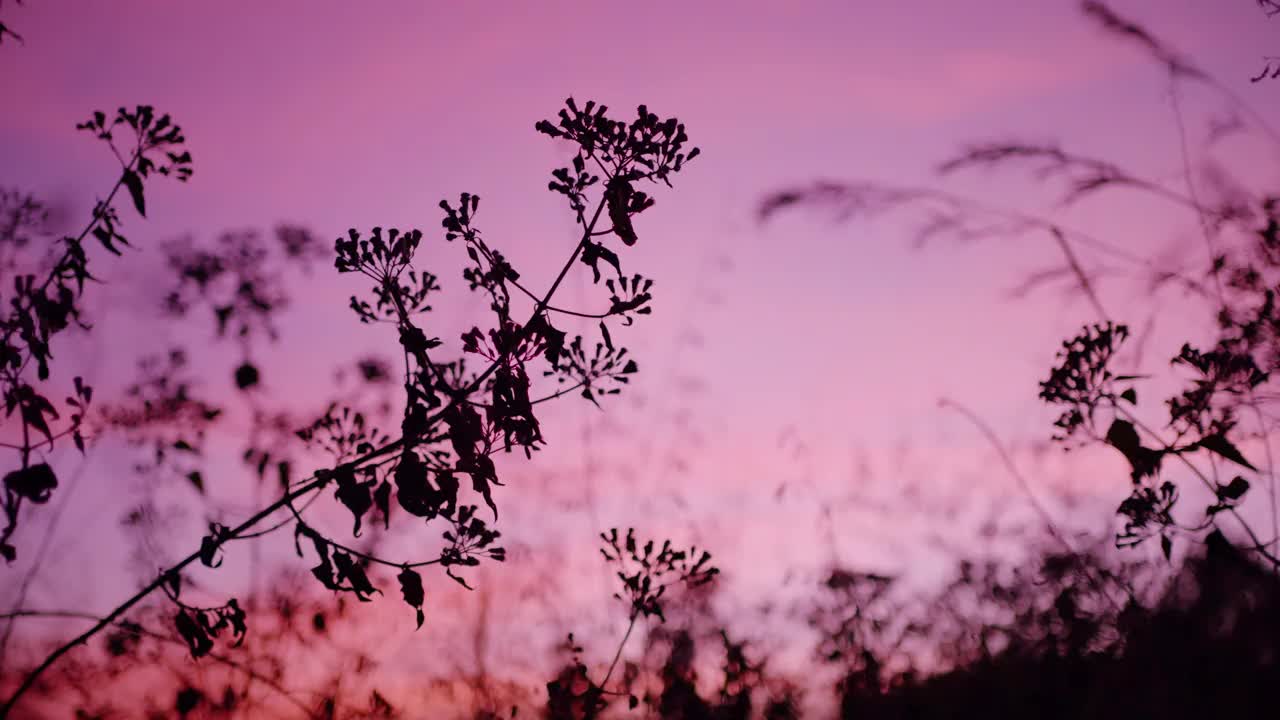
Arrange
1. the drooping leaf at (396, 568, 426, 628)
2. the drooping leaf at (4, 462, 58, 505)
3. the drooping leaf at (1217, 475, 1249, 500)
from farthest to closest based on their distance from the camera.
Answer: the drooping leaf at (1217, 475, 1249, 500)
the drooping leaf at (396, 568, 426, 628)
the drooping leaf at (4, 462, 58, 505)

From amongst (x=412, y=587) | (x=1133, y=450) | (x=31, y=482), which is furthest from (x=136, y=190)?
(x=1133, y=450)

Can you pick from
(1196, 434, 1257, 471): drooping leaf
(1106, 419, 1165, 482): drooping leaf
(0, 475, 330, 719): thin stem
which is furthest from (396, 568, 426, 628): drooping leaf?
(1196, 434, 1257, 471): drooping leaf

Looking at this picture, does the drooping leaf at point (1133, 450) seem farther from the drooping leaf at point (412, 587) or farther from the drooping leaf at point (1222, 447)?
the drooping leaf at point (412, 587)

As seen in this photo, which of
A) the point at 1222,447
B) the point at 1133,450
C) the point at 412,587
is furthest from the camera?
the point at 1133,450

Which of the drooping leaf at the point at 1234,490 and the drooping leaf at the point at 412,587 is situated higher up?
the drooping leaf at the point at 412,587

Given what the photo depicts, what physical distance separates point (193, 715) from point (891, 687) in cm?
315

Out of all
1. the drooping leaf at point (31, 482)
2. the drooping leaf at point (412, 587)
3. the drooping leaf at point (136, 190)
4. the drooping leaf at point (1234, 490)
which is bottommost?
the drooping leaf at point (1234, 490)

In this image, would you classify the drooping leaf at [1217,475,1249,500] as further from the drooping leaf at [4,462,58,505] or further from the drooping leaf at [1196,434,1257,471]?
the drooping leaf at [4,462,58,505]

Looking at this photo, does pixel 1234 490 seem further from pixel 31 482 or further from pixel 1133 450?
pixel 31 482

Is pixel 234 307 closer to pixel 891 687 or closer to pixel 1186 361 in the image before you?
pixel 891 687

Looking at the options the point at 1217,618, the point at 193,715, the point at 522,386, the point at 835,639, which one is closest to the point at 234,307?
the point at 193,715

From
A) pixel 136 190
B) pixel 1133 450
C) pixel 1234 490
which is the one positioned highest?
pixel 136 190

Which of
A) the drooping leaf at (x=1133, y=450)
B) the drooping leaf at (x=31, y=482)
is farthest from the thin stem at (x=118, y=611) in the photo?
the drooping leaf at (x=1133, y=450)

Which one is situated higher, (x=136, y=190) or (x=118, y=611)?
(x=136, y=190)
